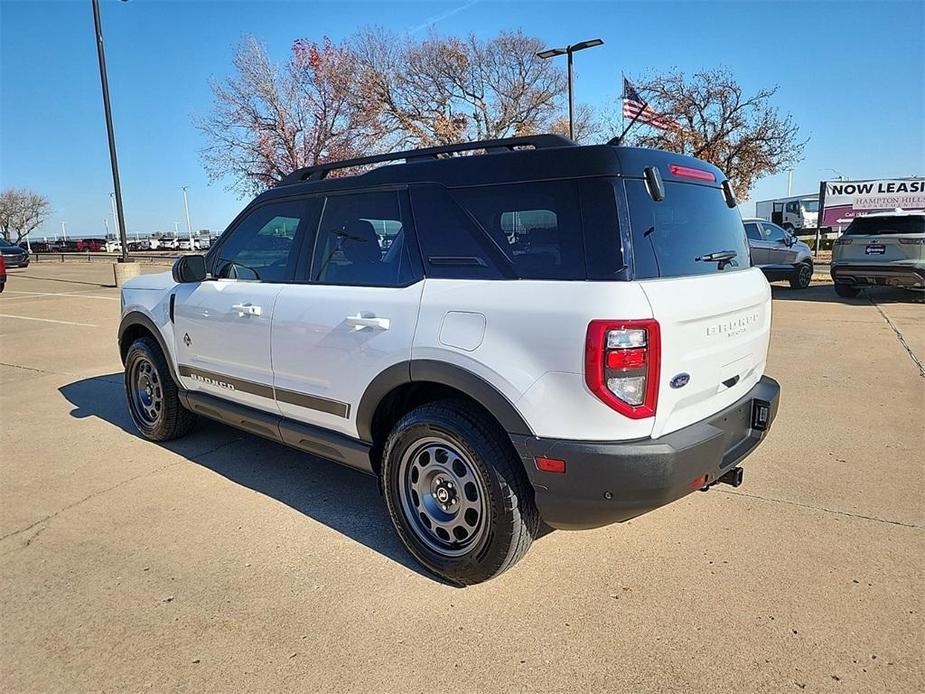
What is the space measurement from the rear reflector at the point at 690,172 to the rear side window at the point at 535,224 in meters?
0.61

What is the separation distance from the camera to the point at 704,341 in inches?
97.9

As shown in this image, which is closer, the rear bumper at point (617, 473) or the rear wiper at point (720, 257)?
the rear bumper at point (617, 473)

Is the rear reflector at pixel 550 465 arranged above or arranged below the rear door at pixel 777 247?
below

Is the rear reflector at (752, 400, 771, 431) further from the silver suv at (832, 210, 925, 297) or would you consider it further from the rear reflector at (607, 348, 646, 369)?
the silver suv at (832, 210, 925, 297)

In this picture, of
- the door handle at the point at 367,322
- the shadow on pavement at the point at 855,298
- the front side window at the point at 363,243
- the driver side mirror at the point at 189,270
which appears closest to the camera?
the door handle at the point at 367,322

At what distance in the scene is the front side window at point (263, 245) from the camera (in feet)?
11.7

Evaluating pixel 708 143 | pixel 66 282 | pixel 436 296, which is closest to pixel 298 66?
pixel 66 282

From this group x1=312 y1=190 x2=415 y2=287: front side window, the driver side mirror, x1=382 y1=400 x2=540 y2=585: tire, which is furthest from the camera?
the driver side mirror

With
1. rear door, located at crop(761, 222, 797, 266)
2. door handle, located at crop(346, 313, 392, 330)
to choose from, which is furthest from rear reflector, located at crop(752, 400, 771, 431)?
rear door, located at crop(761, 222, 797, 266)

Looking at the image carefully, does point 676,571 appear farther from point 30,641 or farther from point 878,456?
point 30,641

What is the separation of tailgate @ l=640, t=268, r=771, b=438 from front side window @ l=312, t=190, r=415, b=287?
4.01ft

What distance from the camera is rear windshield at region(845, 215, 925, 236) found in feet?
36.0

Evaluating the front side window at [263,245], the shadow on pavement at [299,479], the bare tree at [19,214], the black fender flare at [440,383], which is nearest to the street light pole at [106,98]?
the shadow on pavement at [299,479]

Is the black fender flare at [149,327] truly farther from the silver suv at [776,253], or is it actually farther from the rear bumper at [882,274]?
the silver suv at [776,253]
